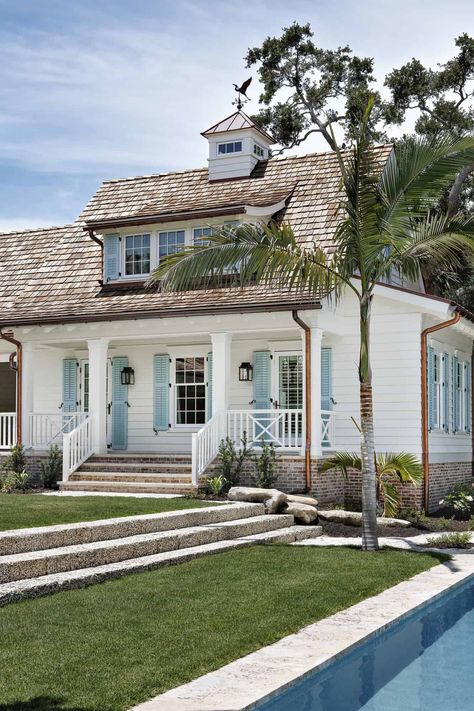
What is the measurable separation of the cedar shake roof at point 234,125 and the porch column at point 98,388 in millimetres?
6595

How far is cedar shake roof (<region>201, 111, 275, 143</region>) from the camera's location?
2236cm

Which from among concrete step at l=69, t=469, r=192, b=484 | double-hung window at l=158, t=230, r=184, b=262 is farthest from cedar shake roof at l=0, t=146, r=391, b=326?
concrete step at l=69, t=469, r=192, b=484

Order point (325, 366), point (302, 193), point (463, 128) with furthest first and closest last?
point (463, 128) < point (302, 193) < point (325, 366)

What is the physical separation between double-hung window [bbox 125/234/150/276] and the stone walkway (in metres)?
11.6

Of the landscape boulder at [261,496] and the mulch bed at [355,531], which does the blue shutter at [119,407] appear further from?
the mulch bed at [355,531]

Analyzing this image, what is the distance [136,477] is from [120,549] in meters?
7.26

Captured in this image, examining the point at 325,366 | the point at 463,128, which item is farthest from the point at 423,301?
the point at 463,128

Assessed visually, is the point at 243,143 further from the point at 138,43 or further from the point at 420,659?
the point at 420,659

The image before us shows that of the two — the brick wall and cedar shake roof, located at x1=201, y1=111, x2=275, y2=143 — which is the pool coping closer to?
the brick wall

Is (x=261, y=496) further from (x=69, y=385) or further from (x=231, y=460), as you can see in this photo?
(x=69, y=385)

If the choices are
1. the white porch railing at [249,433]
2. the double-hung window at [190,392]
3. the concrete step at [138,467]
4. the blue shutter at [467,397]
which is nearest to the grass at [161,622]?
the white porch railing at [249,433]

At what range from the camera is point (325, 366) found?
60.6 feet

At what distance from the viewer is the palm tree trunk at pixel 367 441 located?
12695 mm

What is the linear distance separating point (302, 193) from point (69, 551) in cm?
1277
